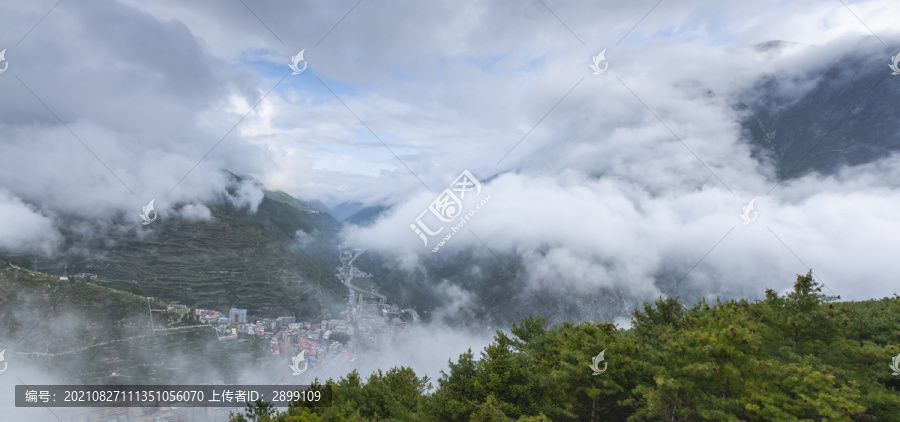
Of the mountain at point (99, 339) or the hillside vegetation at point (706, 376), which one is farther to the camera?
the mountain at point (99, 339)

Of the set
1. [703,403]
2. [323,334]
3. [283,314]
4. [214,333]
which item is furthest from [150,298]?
[703,403]

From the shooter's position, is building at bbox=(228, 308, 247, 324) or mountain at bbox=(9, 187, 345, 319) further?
mountain at bbox=(9, 187, 345, 319)

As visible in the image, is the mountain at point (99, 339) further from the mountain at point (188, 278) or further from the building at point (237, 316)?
the mountain at point (188, 278)

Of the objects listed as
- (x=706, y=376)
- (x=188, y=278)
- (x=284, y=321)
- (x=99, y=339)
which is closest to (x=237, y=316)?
(x=284, y=321)

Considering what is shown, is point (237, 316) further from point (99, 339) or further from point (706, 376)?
point (706, 376)

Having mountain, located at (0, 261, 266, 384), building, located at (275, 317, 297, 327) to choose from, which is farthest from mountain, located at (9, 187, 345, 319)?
mountain, located at (0, 261, 266, 384)

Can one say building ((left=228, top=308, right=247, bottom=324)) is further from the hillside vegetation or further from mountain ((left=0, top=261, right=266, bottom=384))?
the hillside vegetation

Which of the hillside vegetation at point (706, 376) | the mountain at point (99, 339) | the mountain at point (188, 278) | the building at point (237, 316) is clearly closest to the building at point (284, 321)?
the mountain at point (188, 278)

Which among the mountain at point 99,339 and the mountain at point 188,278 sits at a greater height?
the mountain at point 188,278
